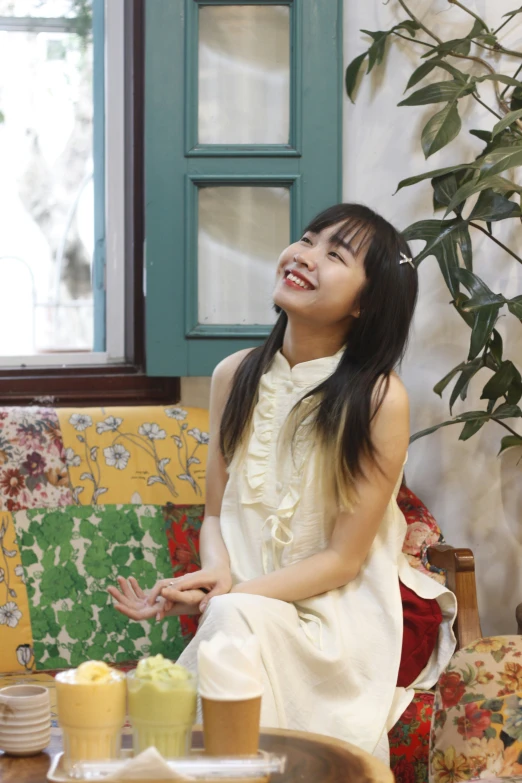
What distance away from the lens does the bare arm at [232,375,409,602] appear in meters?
1.69

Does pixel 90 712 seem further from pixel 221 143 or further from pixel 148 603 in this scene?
pixel 221 143

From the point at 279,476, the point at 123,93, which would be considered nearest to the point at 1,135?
the point at 123,93

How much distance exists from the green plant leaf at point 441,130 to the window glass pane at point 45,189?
1.07 metres

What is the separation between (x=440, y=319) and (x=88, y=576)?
1.04 metres

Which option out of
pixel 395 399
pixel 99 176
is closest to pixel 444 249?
pixel 395 399

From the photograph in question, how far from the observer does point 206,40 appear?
7.83ft

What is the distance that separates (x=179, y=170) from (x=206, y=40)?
13.5 inches

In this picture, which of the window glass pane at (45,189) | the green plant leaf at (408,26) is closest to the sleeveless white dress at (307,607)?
the green plant leaf at (408,26)

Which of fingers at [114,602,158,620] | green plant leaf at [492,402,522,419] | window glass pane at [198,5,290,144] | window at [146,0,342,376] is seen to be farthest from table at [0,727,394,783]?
window glass pane at [198,5,290,144]

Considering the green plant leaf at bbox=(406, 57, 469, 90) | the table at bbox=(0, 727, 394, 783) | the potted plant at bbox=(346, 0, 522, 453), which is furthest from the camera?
the green plant leaf at bbox=(406, 57, 469, 90)

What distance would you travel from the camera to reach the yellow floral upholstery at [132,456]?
215 cm

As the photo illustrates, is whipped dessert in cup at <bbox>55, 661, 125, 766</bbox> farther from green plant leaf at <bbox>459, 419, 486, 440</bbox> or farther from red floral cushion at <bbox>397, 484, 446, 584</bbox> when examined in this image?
green plant leaf at <bbox>459, 419, 486, 440</bbox>

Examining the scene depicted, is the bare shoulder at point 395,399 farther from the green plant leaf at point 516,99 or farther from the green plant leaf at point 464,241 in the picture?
the green plant leaf at point 516,99

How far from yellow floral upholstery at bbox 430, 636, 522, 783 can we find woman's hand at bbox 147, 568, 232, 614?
48 cm
